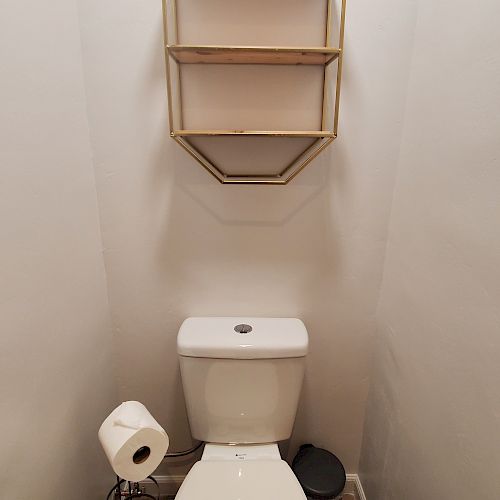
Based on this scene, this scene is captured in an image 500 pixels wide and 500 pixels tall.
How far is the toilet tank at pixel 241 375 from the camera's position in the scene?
3.25 ft

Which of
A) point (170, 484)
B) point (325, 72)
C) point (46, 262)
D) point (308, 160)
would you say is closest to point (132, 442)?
point (46, 262)

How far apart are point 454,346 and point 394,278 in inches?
12.5

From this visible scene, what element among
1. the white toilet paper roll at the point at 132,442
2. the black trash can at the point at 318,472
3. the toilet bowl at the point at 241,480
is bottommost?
the black trash can at the point at 318,472

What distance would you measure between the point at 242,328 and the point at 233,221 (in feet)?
1.10

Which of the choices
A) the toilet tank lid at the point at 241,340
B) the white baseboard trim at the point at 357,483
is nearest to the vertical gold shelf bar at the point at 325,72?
the toilet tank lid at the point at 241,340

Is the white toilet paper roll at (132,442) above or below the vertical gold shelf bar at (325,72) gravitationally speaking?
below

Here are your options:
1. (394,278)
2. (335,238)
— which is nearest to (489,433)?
(394,278)

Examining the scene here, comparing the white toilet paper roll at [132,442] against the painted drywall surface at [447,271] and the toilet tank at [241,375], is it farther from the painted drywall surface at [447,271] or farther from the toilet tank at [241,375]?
the painted drywall surface at [447,271]

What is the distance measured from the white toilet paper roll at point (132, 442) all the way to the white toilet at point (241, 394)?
0.56ft

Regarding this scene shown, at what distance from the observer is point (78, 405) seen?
36.9 inches

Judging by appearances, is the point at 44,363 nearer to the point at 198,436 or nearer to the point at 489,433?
the point at 198,436

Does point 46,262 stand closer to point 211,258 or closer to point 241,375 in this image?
point 211,258

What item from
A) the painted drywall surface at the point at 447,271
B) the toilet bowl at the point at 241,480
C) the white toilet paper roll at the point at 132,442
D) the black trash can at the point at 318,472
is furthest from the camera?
the black trash can at the point at 318,472

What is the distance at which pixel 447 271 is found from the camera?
30.0 inches
